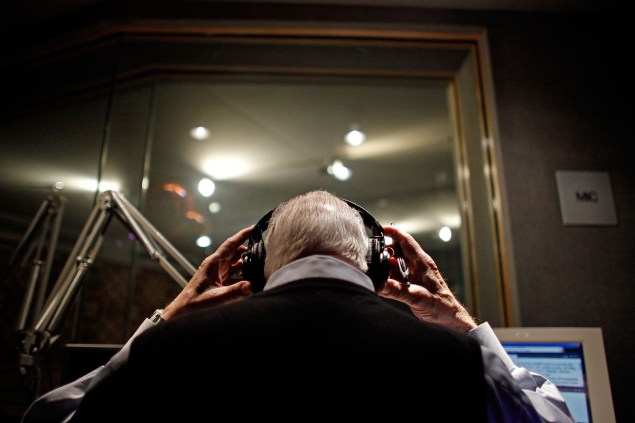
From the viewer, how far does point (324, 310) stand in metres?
0.57

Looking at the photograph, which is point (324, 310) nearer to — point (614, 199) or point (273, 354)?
point (273, 354)

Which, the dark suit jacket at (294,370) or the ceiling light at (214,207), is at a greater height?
the ceiling light at (214,207)

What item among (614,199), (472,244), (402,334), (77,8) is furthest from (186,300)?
(77,8)

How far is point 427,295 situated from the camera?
2.64 feet

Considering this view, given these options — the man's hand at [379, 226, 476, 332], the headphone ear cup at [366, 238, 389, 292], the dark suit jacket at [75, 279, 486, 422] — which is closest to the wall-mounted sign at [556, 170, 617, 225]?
the man's hand at [379, 226, 476, 332]

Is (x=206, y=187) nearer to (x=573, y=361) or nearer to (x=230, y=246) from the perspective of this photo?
(x=230, y=246)

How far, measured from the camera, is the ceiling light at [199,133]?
2.37 m

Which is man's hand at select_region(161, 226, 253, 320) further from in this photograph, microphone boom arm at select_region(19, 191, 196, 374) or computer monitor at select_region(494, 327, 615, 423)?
computer monitor at select_region(494, 327, 615, 423)

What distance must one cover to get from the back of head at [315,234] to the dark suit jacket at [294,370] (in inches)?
5.5

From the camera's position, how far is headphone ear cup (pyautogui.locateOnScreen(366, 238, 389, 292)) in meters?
0.75

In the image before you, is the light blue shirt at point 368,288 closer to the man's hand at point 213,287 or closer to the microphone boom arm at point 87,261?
the man's hand at point 213,287

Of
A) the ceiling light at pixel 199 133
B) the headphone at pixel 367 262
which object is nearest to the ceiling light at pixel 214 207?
the ceiling light at pixel 199 133

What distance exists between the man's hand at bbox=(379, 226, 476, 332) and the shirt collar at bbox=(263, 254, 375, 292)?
16 cm

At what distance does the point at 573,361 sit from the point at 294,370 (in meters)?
0.95
